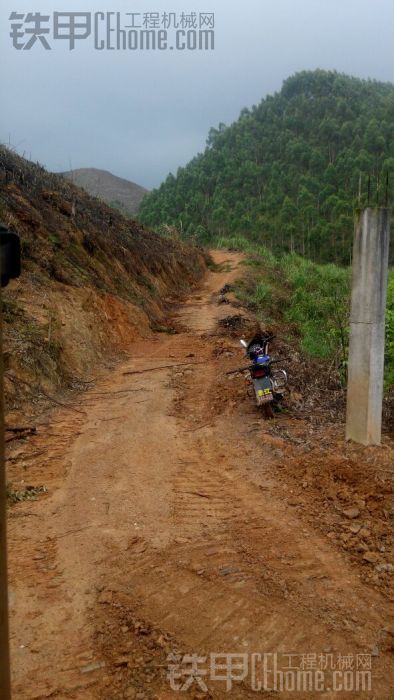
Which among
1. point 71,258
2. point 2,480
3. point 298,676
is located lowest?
point 298,676

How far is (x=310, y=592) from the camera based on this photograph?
3121mm

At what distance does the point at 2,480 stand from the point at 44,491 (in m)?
2.98

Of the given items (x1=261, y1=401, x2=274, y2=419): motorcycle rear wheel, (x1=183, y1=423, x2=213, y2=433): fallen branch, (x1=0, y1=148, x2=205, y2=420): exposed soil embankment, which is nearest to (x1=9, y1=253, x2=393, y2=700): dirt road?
(x1=183, y1=423, x2=213, y2=433): fallen branch

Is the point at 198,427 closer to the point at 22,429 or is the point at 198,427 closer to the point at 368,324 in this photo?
the point at 22,429

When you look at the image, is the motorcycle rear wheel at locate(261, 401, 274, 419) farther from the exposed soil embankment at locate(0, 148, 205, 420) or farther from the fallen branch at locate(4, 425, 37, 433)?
the exposed soil embankment at locate(0, 148, 205, 420)

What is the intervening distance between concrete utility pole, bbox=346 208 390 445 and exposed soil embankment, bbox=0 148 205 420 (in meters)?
3.88

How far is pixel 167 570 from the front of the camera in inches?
130

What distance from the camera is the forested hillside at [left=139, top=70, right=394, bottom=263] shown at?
158 feet

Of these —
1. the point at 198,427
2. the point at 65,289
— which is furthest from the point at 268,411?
the point at 65,289

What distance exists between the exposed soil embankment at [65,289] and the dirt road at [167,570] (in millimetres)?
1379

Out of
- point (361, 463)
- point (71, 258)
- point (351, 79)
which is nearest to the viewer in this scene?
point (361, 463)

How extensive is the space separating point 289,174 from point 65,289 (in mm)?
58366

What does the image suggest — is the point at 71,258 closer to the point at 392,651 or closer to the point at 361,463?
the point at 361,463

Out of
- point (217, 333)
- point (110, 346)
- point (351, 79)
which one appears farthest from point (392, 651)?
point (351, 79)
